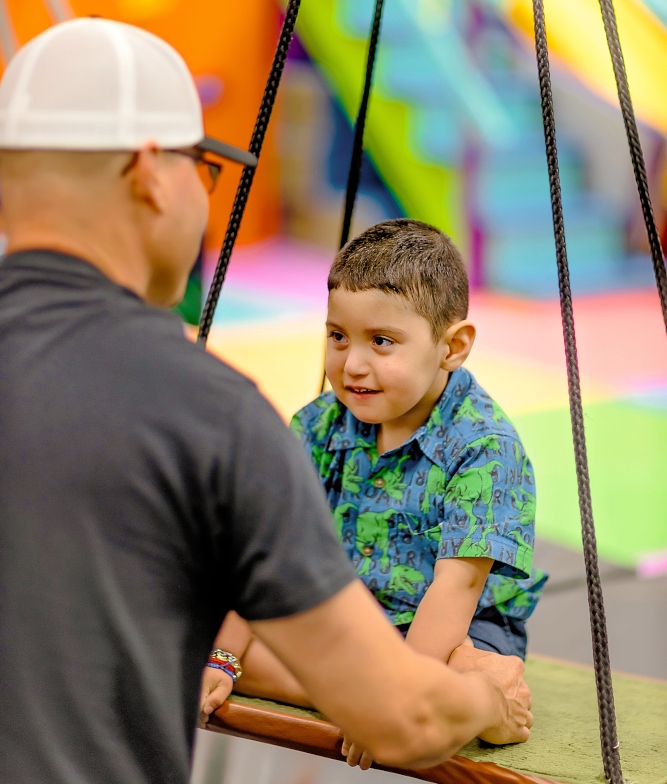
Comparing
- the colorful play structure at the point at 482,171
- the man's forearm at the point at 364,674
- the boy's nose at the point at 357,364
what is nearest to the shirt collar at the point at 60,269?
the man's forearm at the point at 364,674

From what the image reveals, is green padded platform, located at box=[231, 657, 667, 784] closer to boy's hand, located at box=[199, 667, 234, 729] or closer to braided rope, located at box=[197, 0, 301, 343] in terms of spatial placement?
boy's hand, located at box=[199, 667, 234, 729]

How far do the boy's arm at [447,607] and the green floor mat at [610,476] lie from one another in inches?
60.6

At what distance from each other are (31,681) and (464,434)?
0.67m

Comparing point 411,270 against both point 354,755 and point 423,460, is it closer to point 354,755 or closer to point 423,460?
point 423,460

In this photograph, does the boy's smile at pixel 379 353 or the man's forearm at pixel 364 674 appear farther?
the boy's smile at pixel 379 353

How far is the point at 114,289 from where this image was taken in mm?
713

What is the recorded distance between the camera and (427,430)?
49.7 inches

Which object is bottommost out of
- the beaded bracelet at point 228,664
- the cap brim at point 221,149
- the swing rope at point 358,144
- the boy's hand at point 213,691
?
the boy's hand at point 213,691

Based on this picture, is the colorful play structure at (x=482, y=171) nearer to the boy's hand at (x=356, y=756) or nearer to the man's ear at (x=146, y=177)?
the boy's hand at (x=356, y=756)

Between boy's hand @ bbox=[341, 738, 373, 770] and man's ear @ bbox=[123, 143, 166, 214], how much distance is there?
0.61 metres

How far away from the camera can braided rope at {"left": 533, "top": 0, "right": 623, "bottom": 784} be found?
1.02m

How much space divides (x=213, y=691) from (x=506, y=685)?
347mm

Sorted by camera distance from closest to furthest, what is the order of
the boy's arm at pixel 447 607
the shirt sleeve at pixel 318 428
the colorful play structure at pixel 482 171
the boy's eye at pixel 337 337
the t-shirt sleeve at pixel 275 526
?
the t-shirt sleeve at pixel 275 526
the boy's arm at pixel 447 607
the boy's eye at pixel 337 337
the shirt sleeve at pixel 318 428
the colorful play structure at pixel 482 171

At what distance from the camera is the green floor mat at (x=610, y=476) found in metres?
2.76
